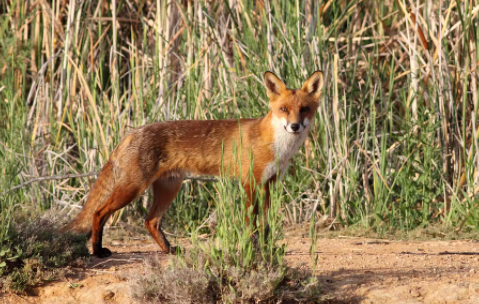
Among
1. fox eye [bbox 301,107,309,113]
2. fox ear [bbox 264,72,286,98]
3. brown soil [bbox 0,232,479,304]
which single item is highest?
fox ear [bbox 264,72,286,98]

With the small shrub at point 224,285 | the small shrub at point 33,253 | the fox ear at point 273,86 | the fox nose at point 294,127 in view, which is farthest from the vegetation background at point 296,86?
the small shrub at point 224,285

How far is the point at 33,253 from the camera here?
4168 mm

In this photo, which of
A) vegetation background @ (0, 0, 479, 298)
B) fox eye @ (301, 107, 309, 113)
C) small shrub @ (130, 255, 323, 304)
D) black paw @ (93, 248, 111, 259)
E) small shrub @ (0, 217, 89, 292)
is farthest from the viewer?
vegetation background @ (0, 0, 479, 298)

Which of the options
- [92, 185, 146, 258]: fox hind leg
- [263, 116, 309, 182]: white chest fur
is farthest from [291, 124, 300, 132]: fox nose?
[92, 185, 146, 258]: fox hind leg

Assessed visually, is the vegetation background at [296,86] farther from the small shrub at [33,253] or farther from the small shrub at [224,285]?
the small shrub at [224,285]

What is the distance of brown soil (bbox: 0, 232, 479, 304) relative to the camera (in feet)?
11.9

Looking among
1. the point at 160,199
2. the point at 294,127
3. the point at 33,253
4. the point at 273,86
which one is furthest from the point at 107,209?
the point at 273,86

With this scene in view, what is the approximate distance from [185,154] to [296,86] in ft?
5.02

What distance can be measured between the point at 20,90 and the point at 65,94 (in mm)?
528

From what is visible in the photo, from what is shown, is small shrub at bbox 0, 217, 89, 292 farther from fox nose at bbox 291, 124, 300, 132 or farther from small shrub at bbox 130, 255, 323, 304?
fox nose at bbox 291, 124, 300, 132

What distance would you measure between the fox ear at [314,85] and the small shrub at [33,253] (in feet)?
7.32

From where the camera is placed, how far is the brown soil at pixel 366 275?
3.64 meters

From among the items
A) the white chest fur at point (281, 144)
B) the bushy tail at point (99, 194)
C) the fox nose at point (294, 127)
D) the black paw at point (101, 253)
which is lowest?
the black paw at point (101, 253)

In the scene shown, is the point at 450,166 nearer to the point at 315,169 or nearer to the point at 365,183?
the point at 365,183
